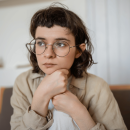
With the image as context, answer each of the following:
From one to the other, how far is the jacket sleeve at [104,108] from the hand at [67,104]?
15 centimetres

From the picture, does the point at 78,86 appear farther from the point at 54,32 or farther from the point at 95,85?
the point at 54,32

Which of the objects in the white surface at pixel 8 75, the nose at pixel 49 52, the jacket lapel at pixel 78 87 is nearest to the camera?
the nose at pixel 49 52

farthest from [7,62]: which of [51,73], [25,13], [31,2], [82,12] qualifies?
[51,73]

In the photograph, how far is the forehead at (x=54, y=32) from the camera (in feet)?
2.46

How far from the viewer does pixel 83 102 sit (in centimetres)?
91

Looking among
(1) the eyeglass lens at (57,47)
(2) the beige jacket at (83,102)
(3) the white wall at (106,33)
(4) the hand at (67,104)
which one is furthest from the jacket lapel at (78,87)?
(3) the white wall at (106,33)

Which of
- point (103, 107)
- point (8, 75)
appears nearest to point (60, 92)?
point (103, 107)

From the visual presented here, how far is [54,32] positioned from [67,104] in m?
0.39

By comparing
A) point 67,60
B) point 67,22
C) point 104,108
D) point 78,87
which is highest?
point 67,22

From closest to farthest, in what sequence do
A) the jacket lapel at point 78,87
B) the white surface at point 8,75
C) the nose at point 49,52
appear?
the nose at point 49,52 < the jacket lapel at point 78,87 < the white surface at point 8,75

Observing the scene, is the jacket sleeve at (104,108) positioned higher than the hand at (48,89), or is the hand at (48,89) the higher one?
the hand at (48,89)

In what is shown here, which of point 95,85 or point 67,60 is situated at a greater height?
point 67,60

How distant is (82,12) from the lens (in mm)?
1796

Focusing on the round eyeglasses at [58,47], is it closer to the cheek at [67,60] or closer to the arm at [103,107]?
the cheek at [67,60]
